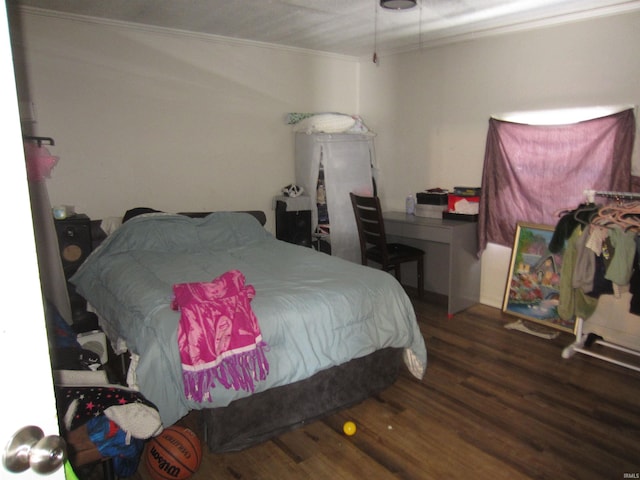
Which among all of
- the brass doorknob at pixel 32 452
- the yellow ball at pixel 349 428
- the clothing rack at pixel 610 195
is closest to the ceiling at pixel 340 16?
the clothing rack at pixel 610 195

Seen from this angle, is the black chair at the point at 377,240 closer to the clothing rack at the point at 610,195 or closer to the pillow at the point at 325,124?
the pillow at the point at 325,124

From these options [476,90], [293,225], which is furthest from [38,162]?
[476,90]

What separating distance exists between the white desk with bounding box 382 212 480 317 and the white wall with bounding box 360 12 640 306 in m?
0.20

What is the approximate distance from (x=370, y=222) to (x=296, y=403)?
1.91m

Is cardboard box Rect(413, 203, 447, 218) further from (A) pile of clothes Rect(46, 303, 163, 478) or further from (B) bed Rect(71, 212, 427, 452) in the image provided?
(A) pile of clothes Rect(46, 303, 163, 478)

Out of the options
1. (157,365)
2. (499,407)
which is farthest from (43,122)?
(499,407)

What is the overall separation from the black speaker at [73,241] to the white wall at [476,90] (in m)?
2.97

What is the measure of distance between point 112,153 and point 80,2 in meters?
1.06

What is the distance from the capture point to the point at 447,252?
13.1 ft

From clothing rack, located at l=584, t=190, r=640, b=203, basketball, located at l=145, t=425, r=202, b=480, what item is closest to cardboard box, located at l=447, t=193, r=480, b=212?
clothing rack, located at l=584, t=190, r=640, b=203

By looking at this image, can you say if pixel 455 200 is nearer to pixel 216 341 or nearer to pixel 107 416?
pixel 216 341

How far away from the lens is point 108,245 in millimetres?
3115

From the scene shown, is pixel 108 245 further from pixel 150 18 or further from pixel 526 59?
pixel 526 59

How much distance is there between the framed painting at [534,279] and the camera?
343 cm
